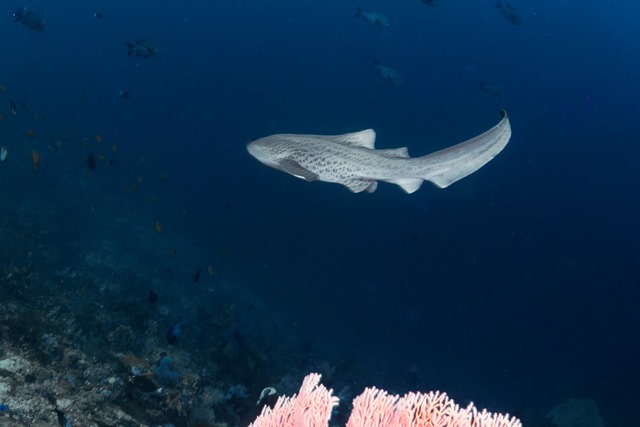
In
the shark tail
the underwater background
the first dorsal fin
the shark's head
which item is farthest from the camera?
the underwater background

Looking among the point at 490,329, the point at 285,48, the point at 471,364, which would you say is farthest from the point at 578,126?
the point at 285,48

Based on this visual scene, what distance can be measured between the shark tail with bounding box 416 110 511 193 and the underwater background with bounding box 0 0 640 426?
5511 millimetres

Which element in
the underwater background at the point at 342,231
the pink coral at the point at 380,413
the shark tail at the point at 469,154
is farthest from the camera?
the underwater background at the point at 342,231

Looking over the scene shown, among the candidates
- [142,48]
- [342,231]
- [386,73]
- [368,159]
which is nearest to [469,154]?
[368,159]

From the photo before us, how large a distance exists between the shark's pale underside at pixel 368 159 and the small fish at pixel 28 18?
51.9 ft

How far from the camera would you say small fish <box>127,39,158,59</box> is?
14.2m

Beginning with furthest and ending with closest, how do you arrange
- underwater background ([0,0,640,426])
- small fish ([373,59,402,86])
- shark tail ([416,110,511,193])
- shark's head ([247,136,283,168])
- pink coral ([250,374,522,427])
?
small fish ([373,59,402,86]) < underwater background ([0,0,640,426]) < shark's head ([247,136,283,168]) < shark tail ([416,110,511,193]) < pink coral ([250,374,522,427])

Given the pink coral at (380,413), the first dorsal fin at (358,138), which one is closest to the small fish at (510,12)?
the first dorsal fin at (358,138)

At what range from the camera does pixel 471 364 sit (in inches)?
1398

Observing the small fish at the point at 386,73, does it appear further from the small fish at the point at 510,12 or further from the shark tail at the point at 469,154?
the shark tail at the point at 469,154

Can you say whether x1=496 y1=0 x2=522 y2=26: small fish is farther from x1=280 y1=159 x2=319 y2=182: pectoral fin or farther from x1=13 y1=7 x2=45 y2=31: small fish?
x1=280 y1=159 x2=319 y2=182: pectoral fin

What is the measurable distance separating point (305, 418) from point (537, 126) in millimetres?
74853

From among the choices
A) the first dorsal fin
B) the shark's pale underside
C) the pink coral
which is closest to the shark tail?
the shark's pale underside

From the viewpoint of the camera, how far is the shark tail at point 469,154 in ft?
13.7
